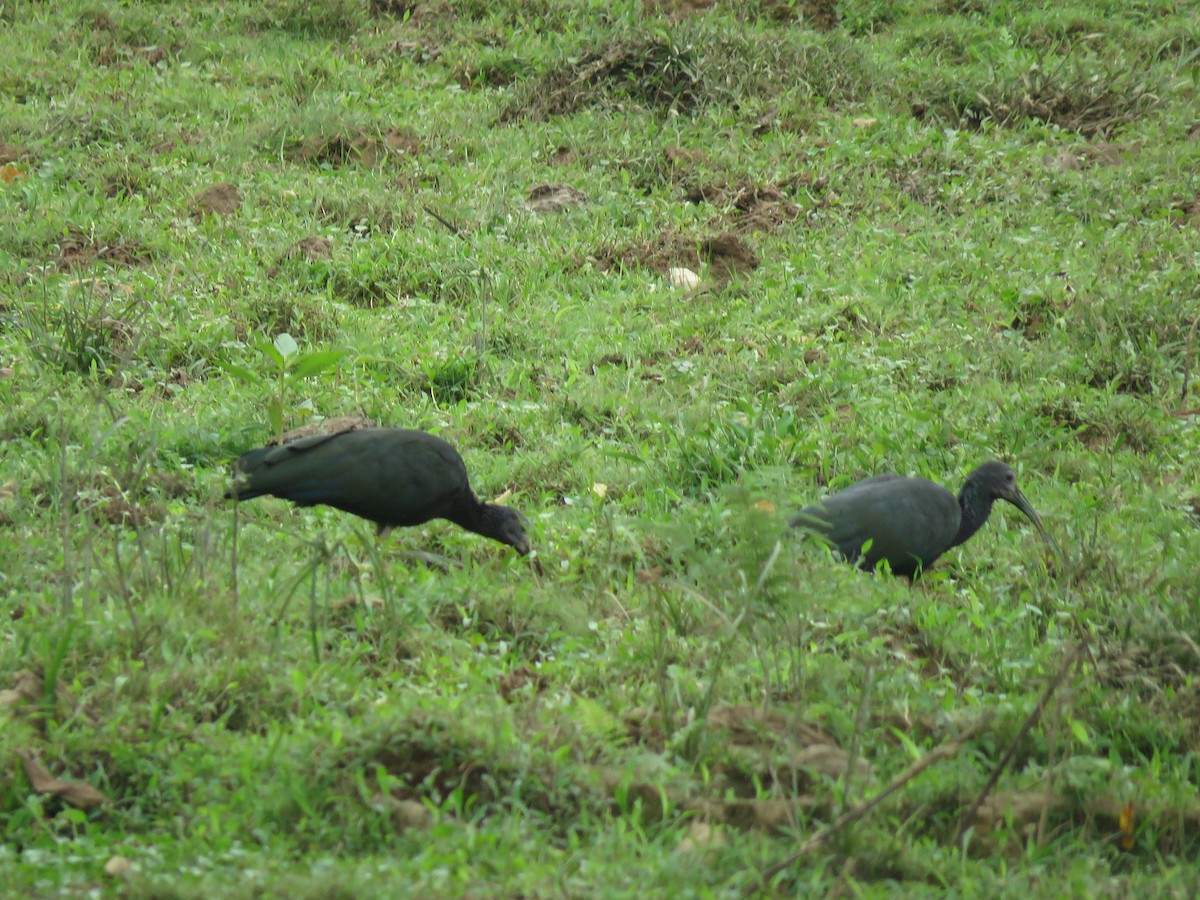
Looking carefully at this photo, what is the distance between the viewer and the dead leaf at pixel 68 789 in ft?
11.5

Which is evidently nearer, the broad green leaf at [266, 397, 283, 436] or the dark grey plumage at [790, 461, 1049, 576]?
the dark grey plumage at [790, 461, 1049, 576]

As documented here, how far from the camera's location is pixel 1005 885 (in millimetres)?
3342

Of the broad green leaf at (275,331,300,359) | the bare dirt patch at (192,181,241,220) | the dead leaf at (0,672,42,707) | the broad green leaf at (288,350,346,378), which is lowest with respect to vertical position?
the bare dirt patch at (192,181,241,220)

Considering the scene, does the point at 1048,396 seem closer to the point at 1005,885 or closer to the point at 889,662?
the point at 889,662

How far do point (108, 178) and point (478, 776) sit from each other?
6.94 metres

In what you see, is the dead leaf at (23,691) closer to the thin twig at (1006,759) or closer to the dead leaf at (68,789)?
the dead leaf at (68,789)

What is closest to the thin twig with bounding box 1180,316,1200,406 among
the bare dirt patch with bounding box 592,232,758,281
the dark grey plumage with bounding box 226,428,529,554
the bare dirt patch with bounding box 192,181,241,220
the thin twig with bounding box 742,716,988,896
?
the bare dirt patch with bounding box 592,232,758,281

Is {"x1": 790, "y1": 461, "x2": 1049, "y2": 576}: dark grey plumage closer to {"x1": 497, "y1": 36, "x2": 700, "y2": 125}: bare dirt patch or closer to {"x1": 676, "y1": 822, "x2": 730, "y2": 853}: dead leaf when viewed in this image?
{"x1": 676, "y1": 822, "x2": 730, "y2": 853}: dead leaf

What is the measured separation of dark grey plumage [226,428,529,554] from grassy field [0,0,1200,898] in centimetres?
17

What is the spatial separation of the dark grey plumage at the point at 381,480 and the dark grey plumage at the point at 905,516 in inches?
49.2

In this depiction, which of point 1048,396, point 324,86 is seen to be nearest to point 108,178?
point 324,86

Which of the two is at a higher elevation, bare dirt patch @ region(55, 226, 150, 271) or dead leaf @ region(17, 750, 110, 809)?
dead leaf @ region(17, 750, 110, 809)

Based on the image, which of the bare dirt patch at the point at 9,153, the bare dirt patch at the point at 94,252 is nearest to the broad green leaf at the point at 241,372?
the bare dirt patch at the point at 94,252

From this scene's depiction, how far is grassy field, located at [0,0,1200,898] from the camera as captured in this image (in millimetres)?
3582
